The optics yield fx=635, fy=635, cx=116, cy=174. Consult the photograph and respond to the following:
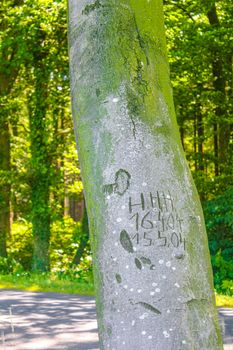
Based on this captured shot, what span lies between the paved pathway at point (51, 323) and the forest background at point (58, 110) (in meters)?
4.70

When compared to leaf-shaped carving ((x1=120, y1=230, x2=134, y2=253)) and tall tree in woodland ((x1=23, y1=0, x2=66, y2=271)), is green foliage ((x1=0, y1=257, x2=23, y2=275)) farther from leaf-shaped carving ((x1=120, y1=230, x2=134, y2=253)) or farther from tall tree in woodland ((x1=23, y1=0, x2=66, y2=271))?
leaf-shaped carving ((x1=120, y1=230, x2=134, y2=253))

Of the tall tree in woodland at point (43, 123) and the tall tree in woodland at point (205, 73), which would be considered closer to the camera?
the tall tree in woodland at point (205, 73)

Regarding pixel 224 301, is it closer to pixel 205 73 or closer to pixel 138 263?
pixel 138 263

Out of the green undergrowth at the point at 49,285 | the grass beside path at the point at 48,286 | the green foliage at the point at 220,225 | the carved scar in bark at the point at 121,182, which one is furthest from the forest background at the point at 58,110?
the carved scar in bark at the point at 121,182

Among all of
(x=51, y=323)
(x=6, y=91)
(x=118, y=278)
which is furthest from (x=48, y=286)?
(x=6, y=91)

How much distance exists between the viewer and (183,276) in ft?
9.12

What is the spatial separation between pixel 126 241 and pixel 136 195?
0.21 metres

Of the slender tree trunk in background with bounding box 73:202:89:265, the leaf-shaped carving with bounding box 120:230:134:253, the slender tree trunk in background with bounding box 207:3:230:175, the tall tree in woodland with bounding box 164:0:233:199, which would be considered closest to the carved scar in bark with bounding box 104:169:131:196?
the leaf-shaped carving with bounding box 120:230:134:253

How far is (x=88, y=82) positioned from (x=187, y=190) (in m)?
0.70

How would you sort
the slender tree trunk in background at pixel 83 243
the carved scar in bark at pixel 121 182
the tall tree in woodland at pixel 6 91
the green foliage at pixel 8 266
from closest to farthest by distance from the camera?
the carved scar in bark at pixel 121 182, the tall tree in woodland at pixel 6 91, the green foliage at pixel 8 266, the slender tree trunk in background at pixel 83 243

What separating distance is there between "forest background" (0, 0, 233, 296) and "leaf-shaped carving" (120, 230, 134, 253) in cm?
1192

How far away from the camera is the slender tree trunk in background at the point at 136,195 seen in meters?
2.76

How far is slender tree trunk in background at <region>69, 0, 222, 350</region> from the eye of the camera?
2.76 meters

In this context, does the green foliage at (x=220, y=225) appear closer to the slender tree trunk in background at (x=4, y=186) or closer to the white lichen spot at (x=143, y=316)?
the slender tree trunk in background at (x=4, y=186)
